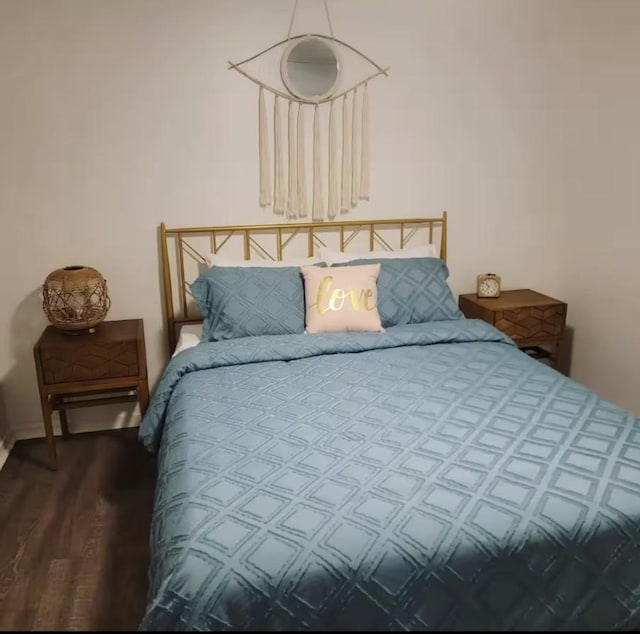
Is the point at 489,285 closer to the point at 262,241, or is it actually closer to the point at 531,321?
the point at 531,321

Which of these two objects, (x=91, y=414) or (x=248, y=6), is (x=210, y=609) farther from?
(x=248, y=6)

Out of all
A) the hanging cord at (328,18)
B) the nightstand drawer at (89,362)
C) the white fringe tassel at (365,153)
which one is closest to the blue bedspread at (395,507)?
the nightstand drawer at (89,362)

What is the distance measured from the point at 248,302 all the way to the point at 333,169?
2.93 ft

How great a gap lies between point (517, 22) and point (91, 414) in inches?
121

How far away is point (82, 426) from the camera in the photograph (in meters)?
3.08

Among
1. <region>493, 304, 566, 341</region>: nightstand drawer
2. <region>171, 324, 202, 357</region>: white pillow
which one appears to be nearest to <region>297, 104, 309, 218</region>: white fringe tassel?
<region>171, 324, 202, 357</region>: white pillow

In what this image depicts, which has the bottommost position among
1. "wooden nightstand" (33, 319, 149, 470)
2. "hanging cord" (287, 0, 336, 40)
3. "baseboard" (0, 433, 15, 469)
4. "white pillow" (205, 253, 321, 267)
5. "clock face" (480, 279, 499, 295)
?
"baseboard" (0, 433, 15, 469)

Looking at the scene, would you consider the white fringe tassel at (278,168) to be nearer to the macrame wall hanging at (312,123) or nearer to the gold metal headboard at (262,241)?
the macrame wall hanging at (312,123)

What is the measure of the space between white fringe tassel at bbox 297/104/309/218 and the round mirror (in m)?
Answer: 0.10

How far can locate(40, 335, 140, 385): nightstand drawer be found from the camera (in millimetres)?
2555

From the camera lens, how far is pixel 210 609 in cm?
124

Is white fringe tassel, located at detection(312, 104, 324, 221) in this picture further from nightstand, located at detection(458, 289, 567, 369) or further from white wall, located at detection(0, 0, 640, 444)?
nightstand, located at detection(458, 289, 567, 369)

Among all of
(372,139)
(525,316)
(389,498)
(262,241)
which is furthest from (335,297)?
(389,498)

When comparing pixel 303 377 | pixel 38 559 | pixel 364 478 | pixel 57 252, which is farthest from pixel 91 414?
pixel 364 478
